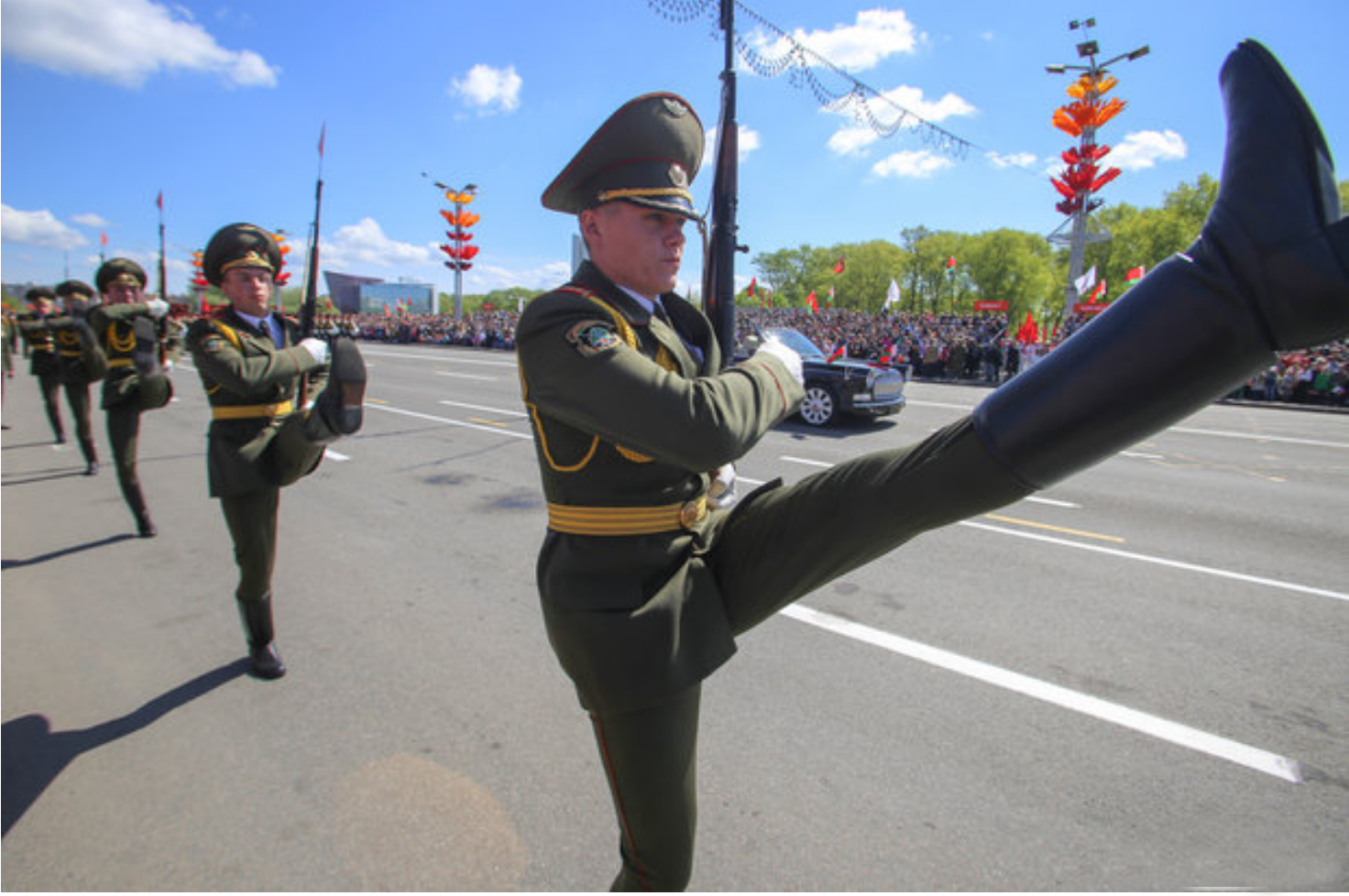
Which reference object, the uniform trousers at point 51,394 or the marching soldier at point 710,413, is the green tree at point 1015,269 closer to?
the uniform trousers at point 51,394

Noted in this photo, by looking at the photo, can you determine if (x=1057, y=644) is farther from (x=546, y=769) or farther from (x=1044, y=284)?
(x=1044, y=284)

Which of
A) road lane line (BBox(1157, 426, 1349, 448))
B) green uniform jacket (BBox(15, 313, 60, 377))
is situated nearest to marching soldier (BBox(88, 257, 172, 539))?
green uniform jacket (BBox(15, 313, 60, 377))

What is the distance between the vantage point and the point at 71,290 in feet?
25.5

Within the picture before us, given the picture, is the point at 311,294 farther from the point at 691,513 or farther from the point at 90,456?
the point at 90,456

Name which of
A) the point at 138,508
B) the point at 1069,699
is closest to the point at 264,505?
the point at 138,508

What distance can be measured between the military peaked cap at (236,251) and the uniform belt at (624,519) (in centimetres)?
260

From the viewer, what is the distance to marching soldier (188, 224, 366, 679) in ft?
9.98

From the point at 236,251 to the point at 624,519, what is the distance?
2813 mm

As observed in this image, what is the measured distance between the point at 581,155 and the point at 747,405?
747 mm

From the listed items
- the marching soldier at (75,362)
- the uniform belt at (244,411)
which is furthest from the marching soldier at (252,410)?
the marching soldier at (75,362)

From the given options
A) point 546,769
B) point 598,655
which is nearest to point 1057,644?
point 546,769

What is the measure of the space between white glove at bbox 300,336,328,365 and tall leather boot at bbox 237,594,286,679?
3.92ft

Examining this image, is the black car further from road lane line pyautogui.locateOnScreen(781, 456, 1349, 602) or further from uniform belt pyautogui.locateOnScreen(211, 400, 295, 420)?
uniform belt pyautogui.locateOnScreen(211, 400, 295, 420)

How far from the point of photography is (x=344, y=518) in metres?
5.91
